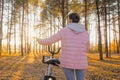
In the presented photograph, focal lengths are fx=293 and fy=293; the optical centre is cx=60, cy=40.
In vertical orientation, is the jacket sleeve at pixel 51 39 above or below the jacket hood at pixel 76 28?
below

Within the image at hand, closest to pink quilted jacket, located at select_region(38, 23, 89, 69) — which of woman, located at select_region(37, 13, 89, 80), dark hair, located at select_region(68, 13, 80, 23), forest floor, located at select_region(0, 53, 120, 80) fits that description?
woman, located at select_region(37, 13, 89, 80)

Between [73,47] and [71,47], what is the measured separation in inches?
1.5

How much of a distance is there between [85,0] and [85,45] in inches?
1287

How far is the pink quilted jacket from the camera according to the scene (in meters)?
5.64

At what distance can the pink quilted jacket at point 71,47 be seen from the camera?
564 centimetres

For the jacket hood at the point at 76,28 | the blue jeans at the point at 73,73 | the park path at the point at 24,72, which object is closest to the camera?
the blue jeans at the point at 73,73

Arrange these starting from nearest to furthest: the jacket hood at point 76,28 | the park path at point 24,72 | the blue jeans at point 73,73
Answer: the blue jeans at point 73,73
the jacket hood at point 76,28
the park path at point 24,72

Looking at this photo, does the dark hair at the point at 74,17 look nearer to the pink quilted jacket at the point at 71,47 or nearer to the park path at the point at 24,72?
the pink quilted jacket at the point at 71,47

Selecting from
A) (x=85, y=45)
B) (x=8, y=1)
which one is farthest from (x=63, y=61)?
(x=8, y=1)

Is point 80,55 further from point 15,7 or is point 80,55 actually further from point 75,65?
point 15,7

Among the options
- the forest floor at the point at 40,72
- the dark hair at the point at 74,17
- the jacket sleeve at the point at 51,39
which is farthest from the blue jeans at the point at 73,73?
the forest floor at the point at 40,72

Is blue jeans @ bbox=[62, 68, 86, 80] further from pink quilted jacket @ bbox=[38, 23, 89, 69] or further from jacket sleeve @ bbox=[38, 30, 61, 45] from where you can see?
jacket sleeve @ bbox=[38, 30, 61, 45]

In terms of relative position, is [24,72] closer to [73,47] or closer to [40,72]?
[40,72]

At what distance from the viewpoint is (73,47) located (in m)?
5.70
